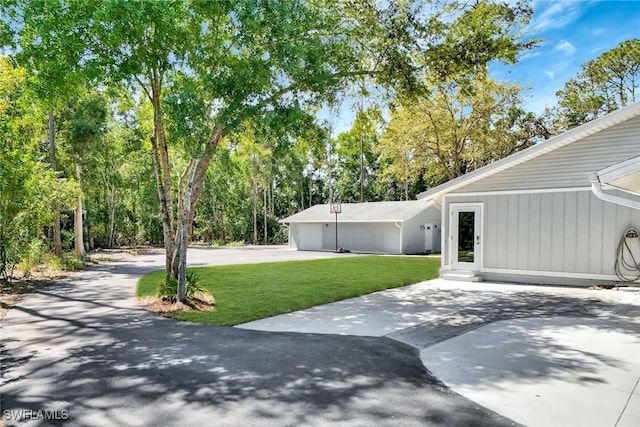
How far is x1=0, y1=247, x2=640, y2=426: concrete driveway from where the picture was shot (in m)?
3.42

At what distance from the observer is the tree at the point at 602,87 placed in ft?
75.8

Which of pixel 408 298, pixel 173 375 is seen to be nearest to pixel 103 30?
pixel 173 375

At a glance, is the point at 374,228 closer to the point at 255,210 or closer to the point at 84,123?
the point at 255,210

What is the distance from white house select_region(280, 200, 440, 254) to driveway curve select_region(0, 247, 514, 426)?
60.6 ft

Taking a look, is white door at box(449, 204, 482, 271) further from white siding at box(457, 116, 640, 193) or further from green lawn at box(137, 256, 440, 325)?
green lawn at box(137, 256, 440, 325)

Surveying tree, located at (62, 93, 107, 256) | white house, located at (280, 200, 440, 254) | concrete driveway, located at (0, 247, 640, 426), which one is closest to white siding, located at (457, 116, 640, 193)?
concrete driveway, located at (0, 247, 640, 426)

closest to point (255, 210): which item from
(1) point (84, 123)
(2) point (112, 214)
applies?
(2) point (112, 214)

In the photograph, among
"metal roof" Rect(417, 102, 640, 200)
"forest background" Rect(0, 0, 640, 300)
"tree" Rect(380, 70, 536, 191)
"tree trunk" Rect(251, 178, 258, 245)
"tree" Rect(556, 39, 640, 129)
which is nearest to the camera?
"forest background" Rect(0, 0, 640, 300)

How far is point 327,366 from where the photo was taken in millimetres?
4602

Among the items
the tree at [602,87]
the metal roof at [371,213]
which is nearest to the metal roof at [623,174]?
the metal roof at [371,213]

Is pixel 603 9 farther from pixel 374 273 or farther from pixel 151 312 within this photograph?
pixel 151 312

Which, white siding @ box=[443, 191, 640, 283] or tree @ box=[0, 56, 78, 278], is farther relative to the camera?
white siding @ box=[443, 191, 640, 283]

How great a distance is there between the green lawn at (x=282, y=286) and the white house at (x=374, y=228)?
781 cm

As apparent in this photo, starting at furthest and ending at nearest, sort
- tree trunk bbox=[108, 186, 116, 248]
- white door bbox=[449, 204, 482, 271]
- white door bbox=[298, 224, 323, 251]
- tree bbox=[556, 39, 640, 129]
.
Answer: tree trunk bbox=[108, 186, 116, 248] < white door bbox=[298, 224, 323, 251] < tree bbox=[556, 39, 640, 129] < white door bbox=[449, 204, 482, 271]
